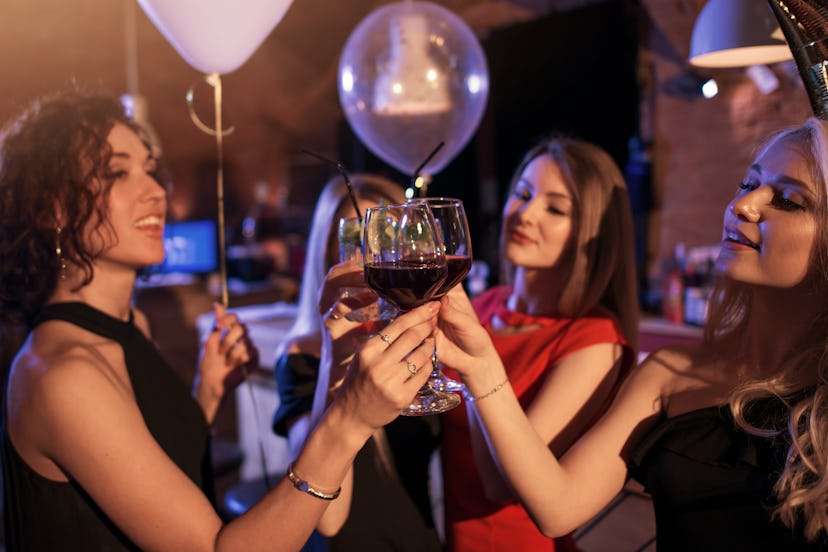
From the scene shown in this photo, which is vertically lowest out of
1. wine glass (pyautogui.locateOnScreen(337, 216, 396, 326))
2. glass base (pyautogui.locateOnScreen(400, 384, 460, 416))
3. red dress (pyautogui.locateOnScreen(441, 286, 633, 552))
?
red dress (pyautogui.locateOnScreen(441, 286, 633, 552))

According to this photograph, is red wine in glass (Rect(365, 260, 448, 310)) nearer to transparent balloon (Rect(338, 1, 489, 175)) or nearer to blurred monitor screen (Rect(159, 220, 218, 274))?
transparent balloon (Rect(338, 1, 489, 175))

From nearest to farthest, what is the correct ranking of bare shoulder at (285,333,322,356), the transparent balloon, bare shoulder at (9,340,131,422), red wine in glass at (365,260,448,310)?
red wine in glass at (365,260,448,310) < bare shoulder at (9,340,131,422) < bare shoulder at (285,333,322,356) < the transparent balloon

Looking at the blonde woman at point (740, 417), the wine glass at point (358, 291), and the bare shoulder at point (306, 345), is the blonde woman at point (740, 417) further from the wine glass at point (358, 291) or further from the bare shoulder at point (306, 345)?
the bare shoulder at point (306, 345)

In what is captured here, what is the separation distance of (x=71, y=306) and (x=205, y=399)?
48 centimetres

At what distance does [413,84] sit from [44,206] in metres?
1.26

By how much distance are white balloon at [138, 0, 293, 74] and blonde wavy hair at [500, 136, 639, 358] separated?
2.74ft

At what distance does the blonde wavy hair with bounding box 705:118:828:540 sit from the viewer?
3.45 ft

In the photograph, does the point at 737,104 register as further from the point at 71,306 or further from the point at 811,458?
the point at 71,306

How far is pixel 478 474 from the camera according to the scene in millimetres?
1542

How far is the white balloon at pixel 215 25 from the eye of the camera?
5.06ft

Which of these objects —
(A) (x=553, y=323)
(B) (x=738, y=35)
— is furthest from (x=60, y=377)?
(B) (x=738, y=35)

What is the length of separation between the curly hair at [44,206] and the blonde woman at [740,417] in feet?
2.83

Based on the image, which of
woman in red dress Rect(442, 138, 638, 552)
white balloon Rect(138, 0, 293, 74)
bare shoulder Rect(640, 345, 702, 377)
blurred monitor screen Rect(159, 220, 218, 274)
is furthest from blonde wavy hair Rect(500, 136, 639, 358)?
blurred monitor screen Rect(159, 220, 218, 274)

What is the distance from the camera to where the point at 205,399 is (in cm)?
178
